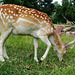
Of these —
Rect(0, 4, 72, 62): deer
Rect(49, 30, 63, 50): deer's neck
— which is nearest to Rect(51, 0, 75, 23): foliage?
Rect(49, 30, 63, 50): deer's neck

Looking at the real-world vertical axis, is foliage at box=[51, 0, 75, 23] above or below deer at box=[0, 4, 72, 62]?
below

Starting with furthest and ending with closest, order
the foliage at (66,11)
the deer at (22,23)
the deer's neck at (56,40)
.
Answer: the foliage at (66,11)
the deer's neck at (56,40)
the deer at (22,23)

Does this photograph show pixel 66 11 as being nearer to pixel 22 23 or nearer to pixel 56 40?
pixel 56 40

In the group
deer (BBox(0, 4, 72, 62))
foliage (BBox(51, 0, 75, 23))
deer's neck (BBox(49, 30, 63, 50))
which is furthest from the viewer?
foliage (BBox(51, 0, 75, 23))

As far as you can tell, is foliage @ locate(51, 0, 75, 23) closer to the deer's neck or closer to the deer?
the deer's neck

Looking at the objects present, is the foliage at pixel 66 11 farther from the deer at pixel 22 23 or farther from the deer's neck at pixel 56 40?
the deer at pixel 22 23

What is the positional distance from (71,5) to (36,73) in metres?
23.1

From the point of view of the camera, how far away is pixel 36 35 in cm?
386

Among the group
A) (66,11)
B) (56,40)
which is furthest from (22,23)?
(66,11)

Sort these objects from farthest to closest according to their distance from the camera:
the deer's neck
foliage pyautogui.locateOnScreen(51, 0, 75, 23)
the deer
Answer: foliage pyautogui.locateOnScreen(51, 0, 75, 23), the deer's neck, the deer

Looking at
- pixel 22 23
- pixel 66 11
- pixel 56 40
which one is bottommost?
pixel 66 11

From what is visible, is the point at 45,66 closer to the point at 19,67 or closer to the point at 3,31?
the point at 19,67

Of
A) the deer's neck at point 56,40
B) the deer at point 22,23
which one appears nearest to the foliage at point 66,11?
the deer's neck at point 56,40

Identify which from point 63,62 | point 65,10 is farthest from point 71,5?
point 63,62
